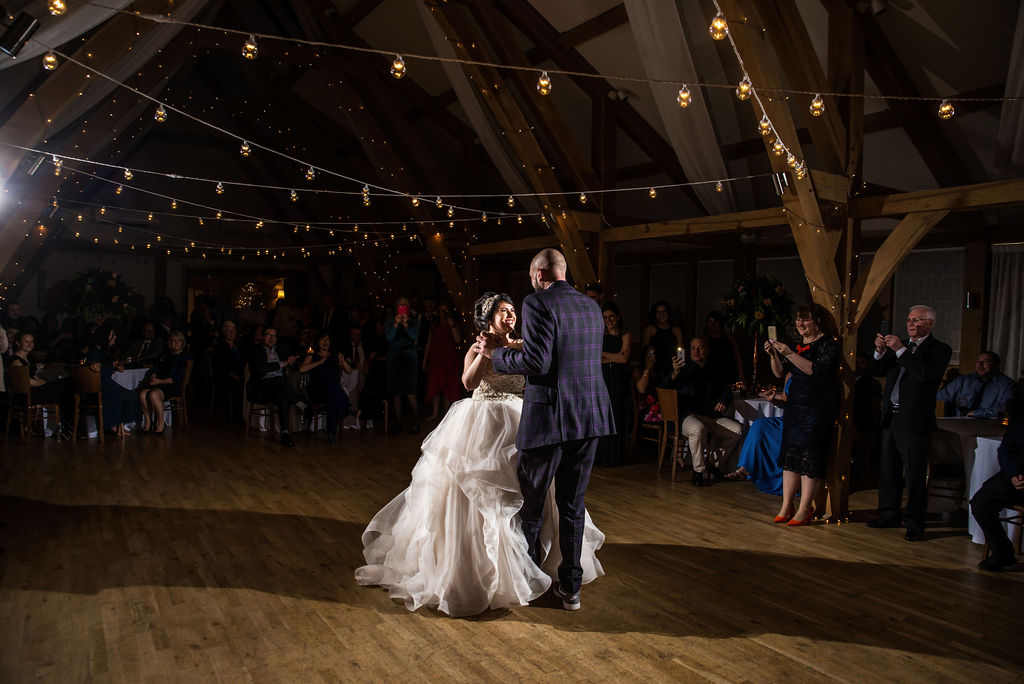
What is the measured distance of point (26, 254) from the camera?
7.68m

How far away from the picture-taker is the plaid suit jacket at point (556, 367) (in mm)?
2902

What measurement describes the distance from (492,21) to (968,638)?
6124 mm

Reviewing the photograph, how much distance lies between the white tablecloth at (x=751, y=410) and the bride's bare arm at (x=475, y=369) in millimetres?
3387

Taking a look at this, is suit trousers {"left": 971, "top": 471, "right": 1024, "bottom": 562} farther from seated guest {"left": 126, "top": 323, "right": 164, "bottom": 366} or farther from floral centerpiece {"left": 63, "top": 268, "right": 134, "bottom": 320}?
floral centerpiece {"left": 63, "top": 268, "right": 134, "bottom": 320}

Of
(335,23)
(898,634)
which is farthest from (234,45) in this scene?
(898,634)

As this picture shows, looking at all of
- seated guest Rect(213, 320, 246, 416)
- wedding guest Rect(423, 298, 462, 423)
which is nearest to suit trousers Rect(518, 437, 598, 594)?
wedding guest Rect(423, 298, 462, 423)

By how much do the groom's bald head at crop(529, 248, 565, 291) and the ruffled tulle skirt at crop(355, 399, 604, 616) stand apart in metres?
0.61

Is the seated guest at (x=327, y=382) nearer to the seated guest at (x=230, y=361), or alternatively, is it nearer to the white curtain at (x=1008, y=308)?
the seated guest at (x=230, y=361)

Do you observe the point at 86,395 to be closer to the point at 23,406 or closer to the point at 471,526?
the point at 23,406

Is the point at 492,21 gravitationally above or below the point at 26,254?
above

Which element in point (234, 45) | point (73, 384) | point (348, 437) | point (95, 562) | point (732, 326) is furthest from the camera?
point (234, 45)

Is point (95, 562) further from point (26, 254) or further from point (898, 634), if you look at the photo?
point (26, 254)

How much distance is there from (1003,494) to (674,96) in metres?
4.02

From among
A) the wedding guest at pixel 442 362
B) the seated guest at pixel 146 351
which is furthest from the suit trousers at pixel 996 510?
the seated guest at pixel 146 351
